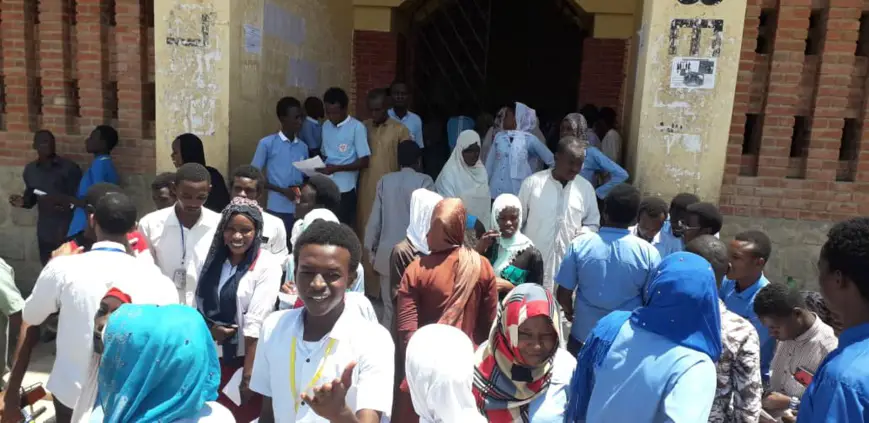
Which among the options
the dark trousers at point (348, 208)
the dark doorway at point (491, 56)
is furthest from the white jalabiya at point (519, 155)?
the dark doorway at point (491, 56)

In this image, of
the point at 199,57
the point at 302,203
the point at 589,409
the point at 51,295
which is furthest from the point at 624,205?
the point at 199,57

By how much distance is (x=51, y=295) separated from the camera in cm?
265

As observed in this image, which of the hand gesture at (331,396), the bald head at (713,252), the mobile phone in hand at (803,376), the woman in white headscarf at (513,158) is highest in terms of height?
the woman in white headscarf at (513,158)

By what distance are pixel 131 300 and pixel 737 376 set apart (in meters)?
2.39

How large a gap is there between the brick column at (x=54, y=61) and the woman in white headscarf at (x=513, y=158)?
13.5 ft

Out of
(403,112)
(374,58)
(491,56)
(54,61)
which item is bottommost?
(403,112)

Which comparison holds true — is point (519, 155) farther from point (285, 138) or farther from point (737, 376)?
point (737, 376)

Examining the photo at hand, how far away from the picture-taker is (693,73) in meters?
5.10

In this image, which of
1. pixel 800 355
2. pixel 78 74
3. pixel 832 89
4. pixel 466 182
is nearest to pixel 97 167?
pixel 78 74

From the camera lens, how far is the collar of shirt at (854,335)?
165 centimetres

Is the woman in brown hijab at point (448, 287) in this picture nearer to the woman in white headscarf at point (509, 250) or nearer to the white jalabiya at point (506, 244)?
the woman in white headscarf at point (509, 250)

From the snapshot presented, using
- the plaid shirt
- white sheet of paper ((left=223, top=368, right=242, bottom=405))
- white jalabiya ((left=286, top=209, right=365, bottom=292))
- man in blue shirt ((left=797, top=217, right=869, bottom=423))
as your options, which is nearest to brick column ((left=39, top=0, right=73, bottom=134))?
white jalabiya ((left=286, top=209, right=365, bottom=292))

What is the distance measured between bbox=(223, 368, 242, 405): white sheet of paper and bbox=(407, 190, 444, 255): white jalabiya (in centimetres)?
115

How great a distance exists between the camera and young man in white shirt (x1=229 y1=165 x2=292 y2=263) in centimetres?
379
